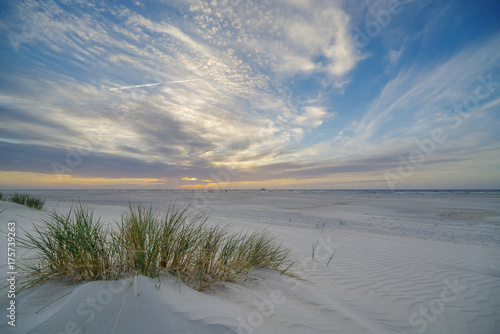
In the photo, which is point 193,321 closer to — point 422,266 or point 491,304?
point 491,304

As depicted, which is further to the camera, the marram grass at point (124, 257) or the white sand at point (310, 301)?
the marram grass at point (124, 257)

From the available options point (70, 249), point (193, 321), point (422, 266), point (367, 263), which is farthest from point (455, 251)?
point (70, 249)

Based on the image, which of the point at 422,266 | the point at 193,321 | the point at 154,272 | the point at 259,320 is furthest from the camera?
the point at 422,266

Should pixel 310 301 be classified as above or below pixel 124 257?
below

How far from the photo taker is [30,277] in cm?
276

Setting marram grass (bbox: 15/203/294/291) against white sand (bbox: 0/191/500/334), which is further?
marram grass (bbox: 15/203/294/291)

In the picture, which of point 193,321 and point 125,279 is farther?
point 125,279

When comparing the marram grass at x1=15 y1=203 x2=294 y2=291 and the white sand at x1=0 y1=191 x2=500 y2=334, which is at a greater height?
the marram grass at x1=15 y1=203 x2=294 y2=291

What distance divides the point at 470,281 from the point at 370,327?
3848 mm

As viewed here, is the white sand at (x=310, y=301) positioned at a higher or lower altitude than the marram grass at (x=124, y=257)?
lower

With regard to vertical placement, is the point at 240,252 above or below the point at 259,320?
above

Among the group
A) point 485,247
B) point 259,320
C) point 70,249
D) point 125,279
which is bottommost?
point 485,247

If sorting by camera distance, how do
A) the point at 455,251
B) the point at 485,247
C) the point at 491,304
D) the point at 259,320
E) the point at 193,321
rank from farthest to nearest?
the point at 485,247, the point at 455,251, the point at 491,304, the point at 259,320, the point at 193,321

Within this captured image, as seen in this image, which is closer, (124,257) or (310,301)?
(124,257)
